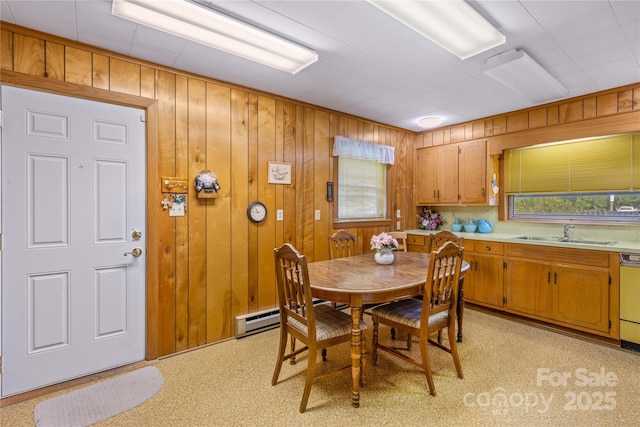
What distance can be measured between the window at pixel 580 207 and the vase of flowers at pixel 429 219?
96 centimetres

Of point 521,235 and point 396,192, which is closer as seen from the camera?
point 521,235

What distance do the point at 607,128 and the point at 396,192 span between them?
2329 mm

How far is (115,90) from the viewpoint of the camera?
233 cm

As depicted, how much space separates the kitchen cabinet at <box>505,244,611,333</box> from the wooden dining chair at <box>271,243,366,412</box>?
2273mm

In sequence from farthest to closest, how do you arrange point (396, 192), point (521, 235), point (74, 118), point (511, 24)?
1. point (396, 192)
2. point (521, 235)
3. point (74, 118)
4. point (511, 24)

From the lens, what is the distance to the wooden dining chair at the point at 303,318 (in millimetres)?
1872

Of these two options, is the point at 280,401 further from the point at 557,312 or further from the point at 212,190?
the point at 557,312

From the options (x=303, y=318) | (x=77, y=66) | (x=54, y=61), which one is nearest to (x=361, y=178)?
(x=303, y=318)

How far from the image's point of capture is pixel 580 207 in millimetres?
3475

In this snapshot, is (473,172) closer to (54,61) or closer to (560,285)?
(560,285)

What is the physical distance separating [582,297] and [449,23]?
9.24 feet

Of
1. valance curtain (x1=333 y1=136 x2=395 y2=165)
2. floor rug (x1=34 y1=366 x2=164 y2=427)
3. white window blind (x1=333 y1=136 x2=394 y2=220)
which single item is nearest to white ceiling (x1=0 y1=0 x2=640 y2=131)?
valance curtain (x1=333 y1=136 x2=395 y2=165)

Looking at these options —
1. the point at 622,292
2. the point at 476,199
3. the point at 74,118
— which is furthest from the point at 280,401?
the point at 476,199

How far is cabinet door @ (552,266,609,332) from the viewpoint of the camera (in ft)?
9.13
